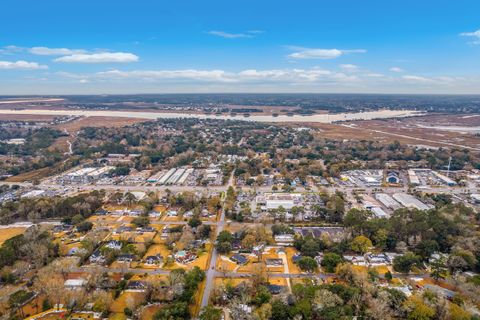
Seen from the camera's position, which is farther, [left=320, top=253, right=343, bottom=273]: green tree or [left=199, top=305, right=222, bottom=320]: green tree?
[left=320, top=253, right=343, bottom=273]: green tree

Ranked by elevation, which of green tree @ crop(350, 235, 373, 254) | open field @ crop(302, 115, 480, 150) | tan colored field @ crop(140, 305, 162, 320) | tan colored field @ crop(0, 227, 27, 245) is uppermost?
open field @ crop(302, 115, 480, 150)

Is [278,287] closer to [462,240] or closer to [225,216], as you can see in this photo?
[225,216]

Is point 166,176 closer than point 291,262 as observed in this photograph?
No

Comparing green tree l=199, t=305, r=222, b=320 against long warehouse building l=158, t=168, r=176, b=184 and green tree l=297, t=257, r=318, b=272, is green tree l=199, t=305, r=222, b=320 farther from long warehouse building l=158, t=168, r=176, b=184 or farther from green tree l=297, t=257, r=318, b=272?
long warehouse building l=158, t=168, r=176, b=184

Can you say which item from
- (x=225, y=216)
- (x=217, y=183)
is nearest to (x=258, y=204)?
(x=225, y=216)

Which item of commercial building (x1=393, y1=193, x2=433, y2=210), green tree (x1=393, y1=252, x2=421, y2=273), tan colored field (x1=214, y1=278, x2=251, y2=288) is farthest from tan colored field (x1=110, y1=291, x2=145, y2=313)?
commercial building (x1=393, y1=193, x2=433, y2=210)

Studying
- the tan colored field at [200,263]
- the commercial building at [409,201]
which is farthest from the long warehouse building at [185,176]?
the commercial building at [409,201]

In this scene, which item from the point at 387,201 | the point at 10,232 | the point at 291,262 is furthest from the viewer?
the point at 387,201

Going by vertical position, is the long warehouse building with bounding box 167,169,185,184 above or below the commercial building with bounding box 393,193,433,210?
above

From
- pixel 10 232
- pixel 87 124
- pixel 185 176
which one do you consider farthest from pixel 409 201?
pixel 87 124

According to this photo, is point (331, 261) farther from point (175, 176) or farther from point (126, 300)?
point (175, 176)

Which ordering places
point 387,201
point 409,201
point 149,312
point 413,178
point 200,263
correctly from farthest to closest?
1. point 413,178
2. point 387,201
3. point 409,201
4. point 200,263
5. point 149,312
